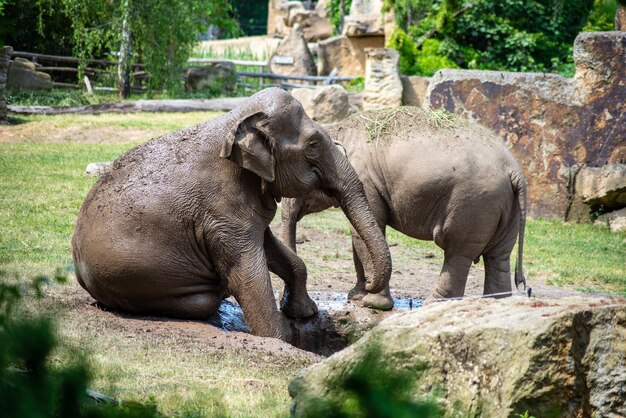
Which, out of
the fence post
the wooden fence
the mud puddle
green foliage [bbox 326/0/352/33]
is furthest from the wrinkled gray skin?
green foliage [bbox 326/0/352/33]

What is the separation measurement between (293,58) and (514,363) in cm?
3032

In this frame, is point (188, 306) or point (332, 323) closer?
point (188, 306)

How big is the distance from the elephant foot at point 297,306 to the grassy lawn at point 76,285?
1551 mm

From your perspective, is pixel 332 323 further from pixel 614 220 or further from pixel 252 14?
pixel 252 14

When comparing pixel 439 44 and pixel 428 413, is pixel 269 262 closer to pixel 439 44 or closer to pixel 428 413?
pixel 428 413

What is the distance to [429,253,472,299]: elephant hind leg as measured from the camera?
8.54 m

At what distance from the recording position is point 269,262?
8.14m

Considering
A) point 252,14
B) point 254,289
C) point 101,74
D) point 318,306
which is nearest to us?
point 254,289

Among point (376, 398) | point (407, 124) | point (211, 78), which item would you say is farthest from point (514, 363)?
point (211, 78)

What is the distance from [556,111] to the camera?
47.3 feet

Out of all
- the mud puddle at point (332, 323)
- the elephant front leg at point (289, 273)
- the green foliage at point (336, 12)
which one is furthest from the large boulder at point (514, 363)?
the green foliage at point (336, 12)

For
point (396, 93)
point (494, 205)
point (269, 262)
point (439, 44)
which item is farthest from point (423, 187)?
point (439, 44)

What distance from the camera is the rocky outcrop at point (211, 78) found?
89.6 ft

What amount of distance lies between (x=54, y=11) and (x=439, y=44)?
11287 millimetres
